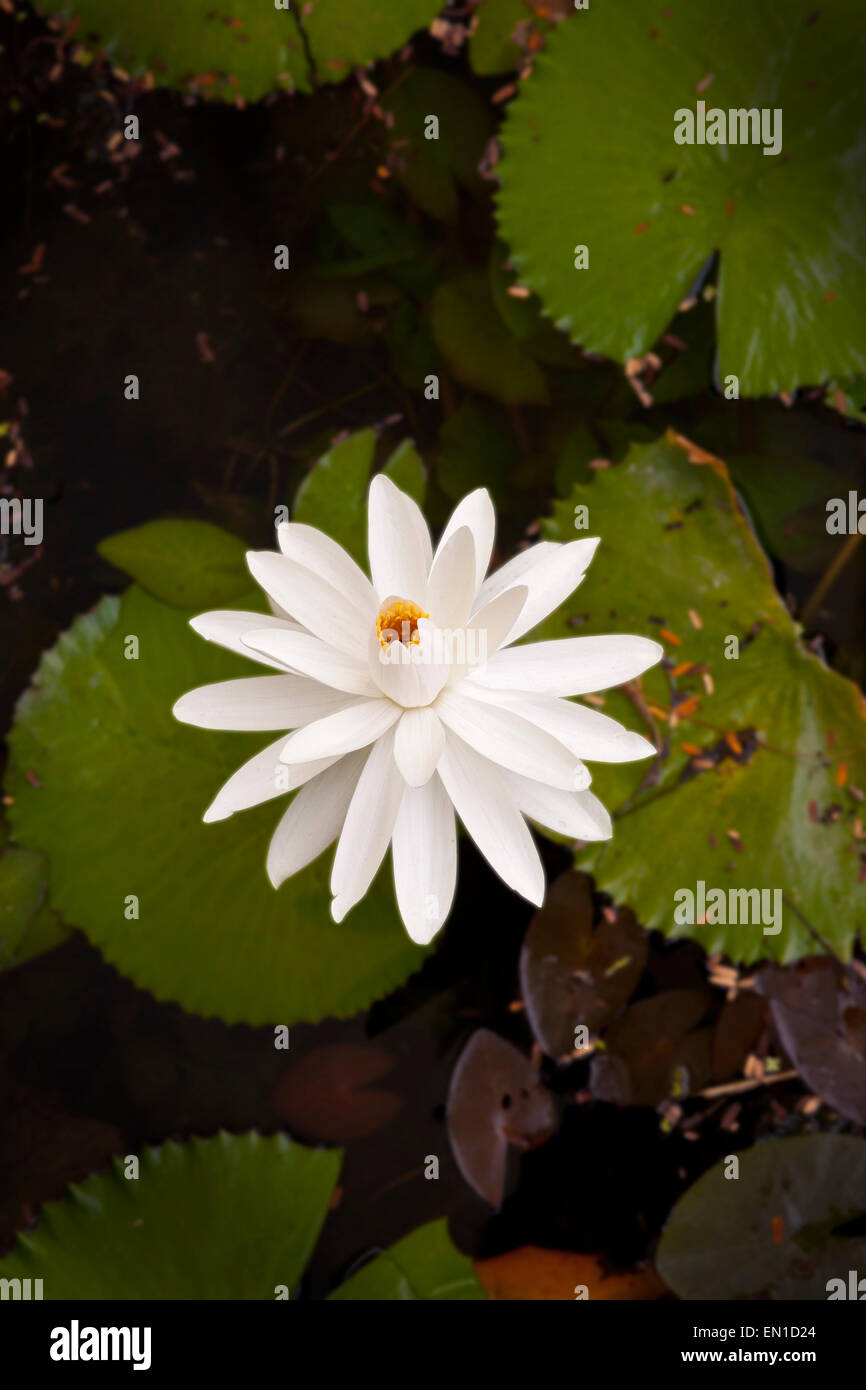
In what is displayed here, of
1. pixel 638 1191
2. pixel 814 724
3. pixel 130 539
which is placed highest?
pixel 130 539

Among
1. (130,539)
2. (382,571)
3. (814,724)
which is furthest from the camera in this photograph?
(130,539)

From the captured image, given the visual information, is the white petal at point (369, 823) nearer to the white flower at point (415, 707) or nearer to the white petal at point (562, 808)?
the white flower at point (415, 707)

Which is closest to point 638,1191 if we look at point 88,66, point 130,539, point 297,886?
point 297,886

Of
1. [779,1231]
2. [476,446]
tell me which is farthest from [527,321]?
[779,1231]

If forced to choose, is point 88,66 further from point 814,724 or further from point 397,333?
point 814,724

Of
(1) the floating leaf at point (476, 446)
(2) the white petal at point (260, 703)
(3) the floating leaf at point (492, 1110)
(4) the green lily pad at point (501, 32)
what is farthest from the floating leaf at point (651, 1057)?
(4) the green lily pad at point (501, 32)

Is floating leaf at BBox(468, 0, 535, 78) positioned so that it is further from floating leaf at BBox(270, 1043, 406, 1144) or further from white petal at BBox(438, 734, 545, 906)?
floating leaf at BBox(270, 1043, 406, 1144)

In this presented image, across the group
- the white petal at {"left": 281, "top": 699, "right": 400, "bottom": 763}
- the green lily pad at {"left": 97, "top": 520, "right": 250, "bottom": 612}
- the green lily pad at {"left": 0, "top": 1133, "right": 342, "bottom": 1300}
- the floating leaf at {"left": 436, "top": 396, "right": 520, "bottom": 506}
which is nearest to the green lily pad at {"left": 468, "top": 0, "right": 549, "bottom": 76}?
the floating leaf at {"left": 436, "top": 396, "right": 520, "bottom": 506}
